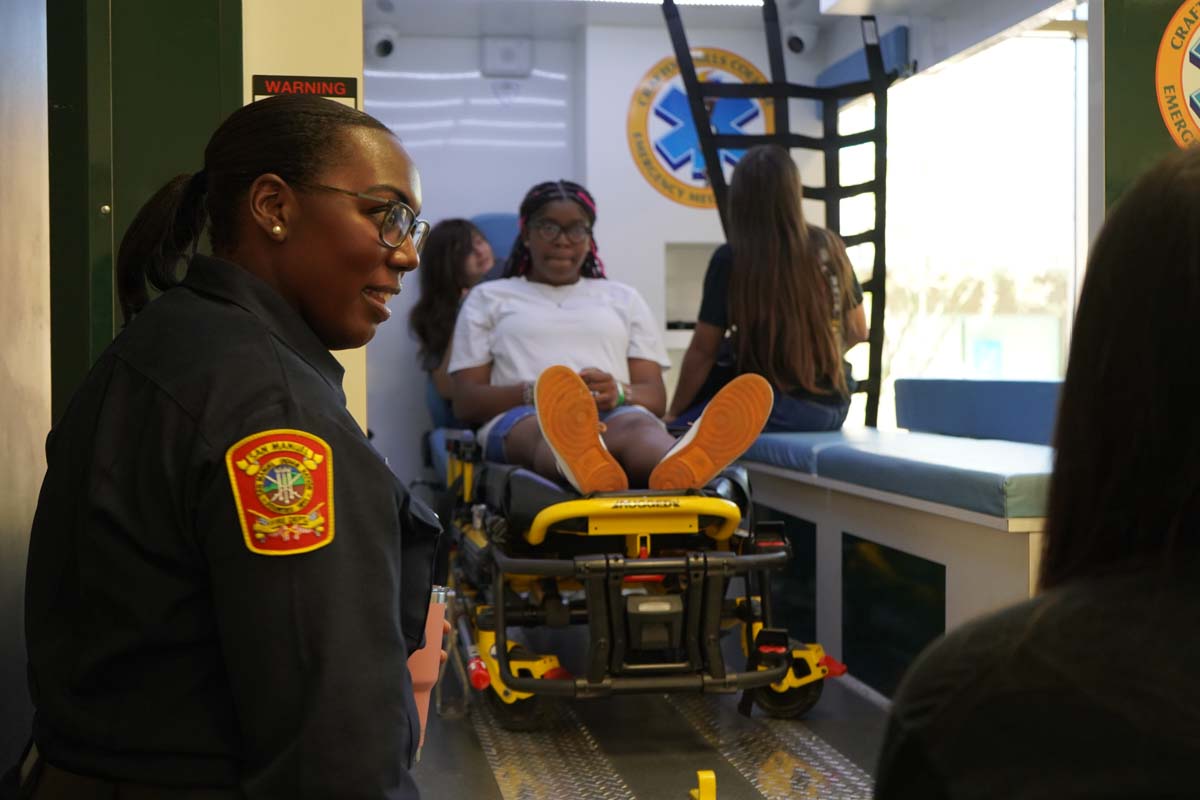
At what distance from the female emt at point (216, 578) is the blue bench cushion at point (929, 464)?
187 centimetres

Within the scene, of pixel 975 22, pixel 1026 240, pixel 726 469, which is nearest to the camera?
pixel 726 469

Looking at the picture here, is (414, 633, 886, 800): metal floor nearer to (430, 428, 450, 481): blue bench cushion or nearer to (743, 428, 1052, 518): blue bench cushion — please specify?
(743, 428, 1052, 518): blue bench cushion

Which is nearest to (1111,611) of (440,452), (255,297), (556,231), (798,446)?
(255,297)

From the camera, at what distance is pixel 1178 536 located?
77 centimetres

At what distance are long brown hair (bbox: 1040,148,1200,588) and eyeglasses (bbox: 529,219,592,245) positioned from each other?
4.21 meters

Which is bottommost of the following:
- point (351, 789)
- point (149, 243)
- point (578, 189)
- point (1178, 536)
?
point (351, 789)

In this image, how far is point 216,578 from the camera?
4.16 feet

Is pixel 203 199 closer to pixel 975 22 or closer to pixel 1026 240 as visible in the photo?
pixel 975 22

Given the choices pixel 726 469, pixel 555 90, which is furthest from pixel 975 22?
pixel 726 469

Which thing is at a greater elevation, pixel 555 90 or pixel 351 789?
pixel 555 90

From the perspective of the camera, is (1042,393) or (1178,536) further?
(1042,393)

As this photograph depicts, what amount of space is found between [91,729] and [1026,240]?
23.3 ft

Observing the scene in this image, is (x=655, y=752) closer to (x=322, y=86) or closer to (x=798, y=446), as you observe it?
(x=798, y=446)

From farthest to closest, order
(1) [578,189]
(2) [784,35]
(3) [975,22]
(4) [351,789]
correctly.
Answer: (2) [784,35]
(3) [975,22]
(1) [578,189]
(4) [351,789]
